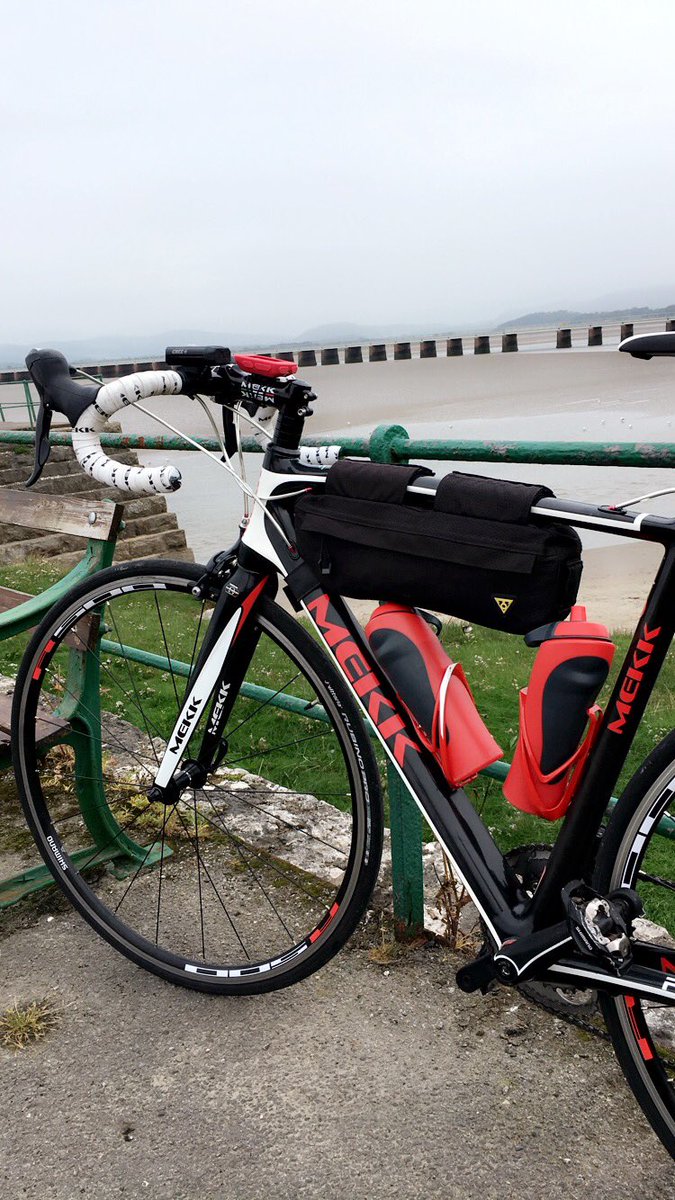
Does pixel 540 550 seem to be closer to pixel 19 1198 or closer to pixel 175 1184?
pixel 175 1184

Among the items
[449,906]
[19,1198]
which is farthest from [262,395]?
[19,1198]

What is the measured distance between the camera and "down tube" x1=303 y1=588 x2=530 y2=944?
1.96 metres

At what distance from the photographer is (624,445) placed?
1879 millimetres

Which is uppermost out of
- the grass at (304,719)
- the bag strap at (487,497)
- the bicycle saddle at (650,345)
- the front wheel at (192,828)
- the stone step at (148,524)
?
the bicycle saddle at (650,345)

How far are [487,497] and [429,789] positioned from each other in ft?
2.03

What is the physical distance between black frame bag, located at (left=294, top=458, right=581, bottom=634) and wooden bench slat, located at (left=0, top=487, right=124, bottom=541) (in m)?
0.99

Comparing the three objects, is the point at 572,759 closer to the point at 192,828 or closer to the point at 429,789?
the point at 429,789

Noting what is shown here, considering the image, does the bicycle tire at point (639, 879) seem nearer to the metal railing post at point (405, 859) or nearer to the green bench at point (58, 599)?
the metal railing post at point (405, 859)

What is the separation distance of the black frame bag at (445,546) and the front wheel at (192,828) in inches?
12.8

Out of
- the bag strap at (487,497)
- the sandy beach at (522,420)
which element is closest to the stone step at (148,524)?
the sandy beach at (522,420)

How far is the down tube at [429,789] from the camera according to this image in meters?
1.96

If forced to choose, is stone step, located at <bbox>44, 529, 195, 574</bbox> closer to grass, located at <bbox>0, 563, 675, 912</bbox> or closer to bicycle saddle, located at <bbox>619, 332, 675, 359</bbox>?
grass, located at <bbox>0, 563, 675, 912</bbox>

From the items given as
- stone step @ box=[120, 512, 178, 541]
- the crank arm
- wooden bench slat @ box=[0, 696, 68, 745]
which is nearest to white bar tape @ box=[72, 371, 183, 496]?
wooden bench slat @ box=[0, 696, 68, 745]

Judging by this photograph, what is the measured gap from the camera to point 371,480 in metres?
1.91
